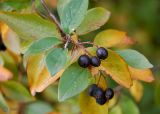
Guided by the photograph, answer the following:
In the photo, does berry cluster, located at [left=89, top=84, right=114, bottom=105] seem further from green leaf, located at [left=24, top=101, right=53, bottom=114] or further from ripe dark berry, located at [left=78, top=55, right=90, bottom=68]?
green leaf, located at [left=24, top=101, right=53, bottom=114]

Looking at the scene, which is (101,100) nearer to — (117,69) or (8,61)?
(117,69)

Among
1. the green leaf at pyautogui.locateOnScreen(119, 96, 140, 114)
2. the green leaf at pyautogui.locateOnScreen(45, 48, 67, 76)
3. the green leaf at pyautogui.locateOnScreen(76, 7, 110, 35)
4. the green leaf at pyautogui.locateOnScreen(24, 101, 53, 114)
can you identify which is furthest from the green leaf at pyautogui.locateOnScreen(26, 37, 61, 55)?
the green leaf at pyautogui.locateOnScreen(24, 101, 53, 114)

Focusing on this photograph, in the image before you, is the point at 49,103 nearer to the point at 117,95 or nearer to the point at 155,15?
the point at 117,95

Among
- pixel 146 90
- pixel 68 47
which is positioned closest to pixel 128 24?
pixel 146 90

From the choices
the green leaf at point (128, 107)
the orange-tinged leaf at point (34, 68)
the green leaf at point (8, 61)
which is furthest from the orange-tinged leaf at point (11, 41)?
the green leaf at point (128, 107)

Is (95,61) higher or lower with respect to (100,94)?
higher

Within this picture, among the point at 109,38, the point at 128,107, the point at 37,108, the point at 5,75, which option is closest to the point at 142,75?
the point at 109,38
